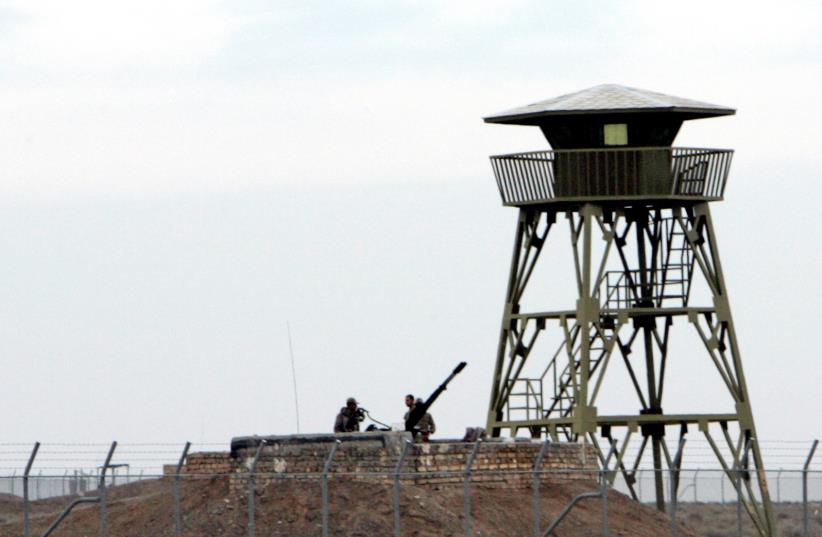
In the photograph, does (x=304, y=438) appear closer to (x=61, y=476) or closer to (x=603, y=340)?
(x=61, y=476)

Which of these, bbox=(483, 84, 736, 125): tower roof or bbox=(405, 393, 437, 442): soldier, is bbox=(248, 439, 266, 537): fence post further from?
bbox=(483, 84, 736, 125): tower roof

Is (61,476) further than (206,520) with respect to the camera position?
No

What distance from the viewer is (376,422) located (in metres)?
49.2

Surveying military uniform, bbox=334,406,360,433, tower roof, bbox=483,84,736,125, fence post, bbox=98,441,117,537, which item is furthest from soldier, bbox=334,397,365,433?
tower roof, bbox=483,84,736,125

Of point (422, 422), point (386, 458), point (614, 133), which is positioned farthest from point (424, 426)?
point (614, 133)

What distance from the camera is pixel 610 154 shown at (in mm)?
56281

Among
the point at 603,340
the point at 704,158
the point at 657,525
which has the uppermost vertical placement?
the point at 704,158

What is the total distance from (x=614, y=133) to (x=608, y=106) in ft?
2.69

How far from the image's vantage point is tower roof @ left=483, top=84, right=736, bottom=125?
5594 centimetres

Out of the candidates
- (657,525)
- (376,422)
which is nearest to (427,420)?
(376,422)

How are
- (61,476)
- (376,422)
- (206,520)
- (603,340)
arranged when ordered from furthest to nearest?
(603,340), (376,422), (206,520), (61,476)

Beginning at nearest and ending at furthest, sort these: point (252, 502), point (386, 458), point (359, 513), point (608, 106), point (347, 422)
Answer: point (252, 502), point (359, 513), point (386, 458), point (347, 422), point (608, 106)

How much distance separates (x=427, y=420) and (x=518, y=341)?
28.0 ft

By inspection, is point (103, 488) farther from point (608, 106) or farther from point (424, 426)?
point (608, 106)
